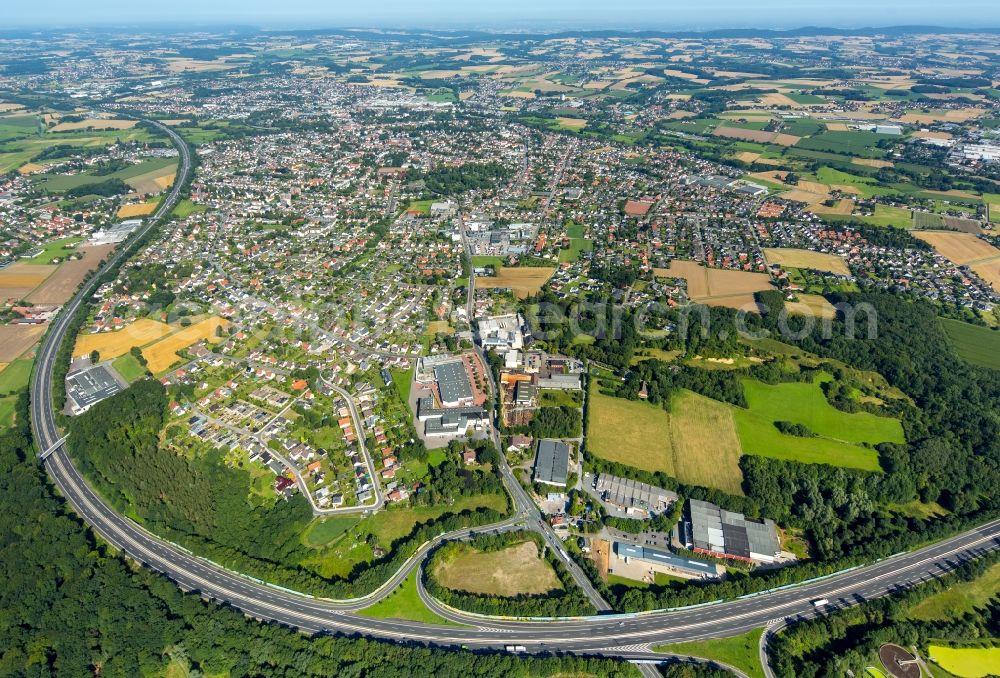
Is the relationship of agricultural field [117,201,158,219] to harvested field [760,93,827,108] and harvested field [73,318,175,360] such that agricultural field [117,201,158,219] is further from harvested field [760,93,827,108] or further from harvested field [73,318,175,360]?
harvested field [760,93,827,108]

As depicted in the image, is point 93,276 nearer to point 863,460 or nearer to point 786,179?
point 863,460

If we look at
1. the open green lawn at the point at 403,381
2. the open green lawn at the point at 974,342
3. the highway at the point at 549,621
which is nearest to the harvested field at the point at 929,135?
the open green lawn at the point at 974,342

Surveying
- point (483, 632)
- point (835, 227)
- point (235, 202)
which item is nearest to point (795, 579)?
point (483, 632)

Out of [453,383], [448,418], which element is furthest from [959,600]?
[453,383]

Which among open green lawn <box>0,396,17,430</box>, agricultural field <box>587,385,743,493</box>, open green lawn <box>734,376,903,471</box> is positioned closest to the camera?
agricultural field <box>587,385,743,493</box>

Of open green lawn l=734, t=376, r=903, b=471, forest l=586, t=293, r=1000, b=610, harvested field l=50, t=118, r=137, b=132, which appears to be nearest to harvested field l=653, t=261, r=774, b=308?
forest l=586, t=293, r=1000, b=610
